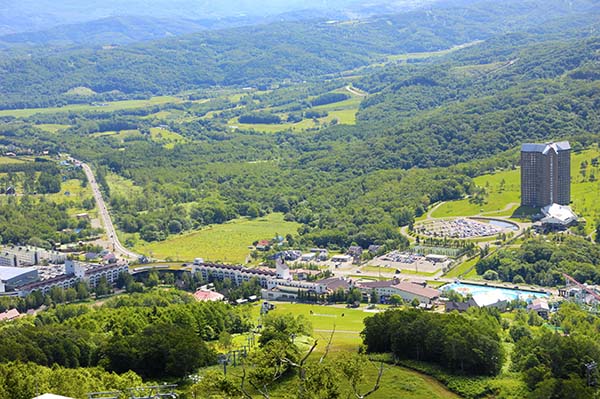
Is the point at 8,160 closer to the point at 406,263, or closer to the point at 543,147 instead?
the point at 406,263

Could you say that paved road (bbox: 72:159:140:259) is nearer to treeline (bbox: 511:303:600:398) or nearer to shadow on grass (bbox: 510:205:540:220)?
shadow on grass (bbox: 510:205:540:220)

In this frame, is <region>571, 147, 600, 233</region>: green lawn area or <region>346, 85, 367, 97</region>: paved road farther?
<region>346, 85, 367, 97</region>: paved road

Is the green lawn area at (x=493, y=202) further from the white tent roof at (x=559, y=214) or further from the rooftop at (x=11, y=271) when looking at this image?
the rooftop at (x=11, y=271)

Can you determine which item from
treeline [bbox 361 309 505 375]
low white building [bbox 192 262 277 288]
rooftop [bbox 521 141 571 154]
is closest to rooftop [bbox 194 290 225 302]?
low white building [bbox 192 262 277 288]

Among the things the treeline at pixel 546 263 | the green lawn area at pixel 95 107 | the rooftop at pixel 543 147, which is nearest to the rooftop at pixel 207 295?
the treeline at pixel 546 263

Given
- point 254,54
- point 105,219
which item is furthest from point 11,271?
point 254,54

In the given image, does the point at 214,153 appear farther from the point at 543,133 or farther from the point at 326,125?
the point at 543,133

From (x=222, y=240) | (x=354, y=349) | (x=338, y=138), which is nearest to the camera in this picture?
(x=354, y=349)
